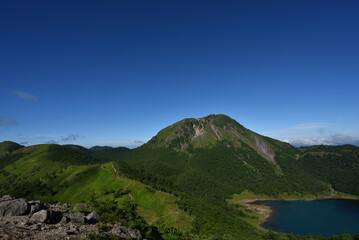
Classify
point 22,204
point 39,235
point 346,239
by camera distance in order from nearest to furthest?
point 39,235 < point 22,204 < point 346,239

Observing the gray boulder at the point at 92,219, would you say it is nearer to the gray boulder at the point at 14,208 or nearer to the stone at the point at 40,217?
the stone at the point at 40,217

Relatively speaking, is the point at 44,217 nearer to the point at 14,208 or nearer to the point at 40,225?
the point at 40,225

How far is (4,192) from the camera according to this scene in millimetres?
180500

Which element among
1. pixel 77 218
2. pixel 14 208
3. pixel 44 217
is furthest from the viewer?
pixel 77 218

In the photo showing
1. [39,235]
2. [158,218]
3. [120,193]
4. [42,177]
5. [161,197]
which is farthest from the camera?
[42,177]

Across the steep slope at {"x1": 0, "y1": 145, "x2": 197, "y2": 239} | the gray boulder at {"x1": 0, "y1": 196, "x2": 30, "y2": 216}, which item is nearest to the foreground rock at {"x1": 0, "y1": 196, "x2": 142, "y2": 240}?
the gray boulder at {"x1": 0, "y1": 196, "x2": 30, "y2": 216}

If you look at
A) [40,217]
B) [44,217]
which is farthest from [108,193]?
[44,217]

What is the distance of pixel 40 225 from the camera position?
27.7 m

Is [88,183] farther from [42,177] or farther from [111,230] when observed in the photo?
[111,230]

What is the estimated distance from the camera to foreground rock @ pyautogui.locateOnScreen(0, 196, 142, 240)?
24.3 meters

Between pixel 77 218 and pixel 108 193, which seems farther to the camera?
pixel 108 193

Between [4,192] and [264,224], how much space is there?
27925cm

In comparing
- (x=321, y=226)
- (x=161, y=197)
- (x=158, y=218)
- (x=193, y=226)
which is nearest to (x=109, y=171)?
(x=161, y=197)

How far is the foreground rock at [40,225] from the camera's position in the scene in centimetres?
2428
